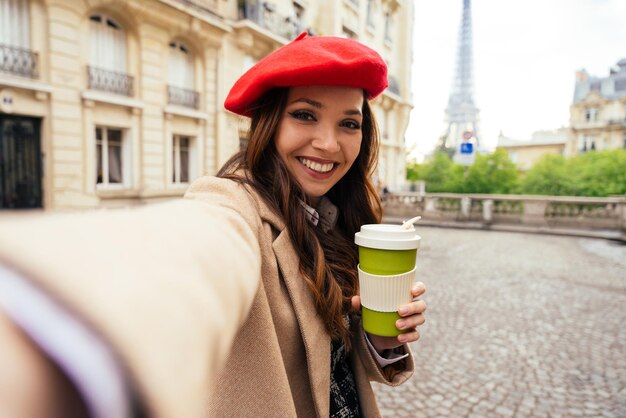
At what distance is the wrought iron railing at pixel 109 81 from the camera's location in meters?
10.1

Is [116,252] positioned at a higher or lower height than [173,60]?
lower

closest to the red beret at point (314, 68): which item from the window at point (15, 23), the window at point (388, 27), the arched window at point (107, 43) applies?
the window at point (15, 23)

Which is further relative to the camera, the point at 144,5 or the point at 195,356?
the point at 144,5

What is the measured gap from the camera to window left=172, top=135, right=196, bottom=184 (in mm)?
12688

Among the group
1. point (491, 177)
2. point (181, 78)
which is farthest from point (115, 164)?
point (491, 177)

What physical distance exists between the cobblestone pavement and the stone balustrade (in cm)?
521

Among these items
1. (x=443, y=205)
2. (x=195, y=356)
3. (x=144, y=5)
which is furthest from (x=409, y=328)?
(x=443, y=205)

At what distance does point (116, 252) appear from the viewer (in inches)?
14.0

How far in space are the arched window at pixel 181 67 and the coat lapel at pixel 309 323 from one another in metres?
12.7

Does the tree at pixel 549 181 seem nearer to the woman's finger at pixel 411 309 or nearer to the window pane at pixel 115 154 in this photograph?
the window pane at pixel 115 154

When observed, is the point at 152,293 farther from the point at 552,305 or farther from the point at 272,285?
the point at 552,305

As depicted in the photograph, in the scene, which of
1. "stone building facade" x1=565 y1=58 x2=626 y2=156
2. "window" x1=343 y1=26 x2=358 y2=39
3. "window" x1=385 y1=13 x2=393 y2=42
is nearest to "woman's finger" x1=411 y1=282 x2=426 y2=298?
"window" x1=343 y1=26 x2=358 y2=39

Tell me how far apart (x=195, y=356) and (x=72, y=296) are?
0.43ft

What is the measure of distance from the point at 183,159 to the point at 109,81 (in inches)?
130
